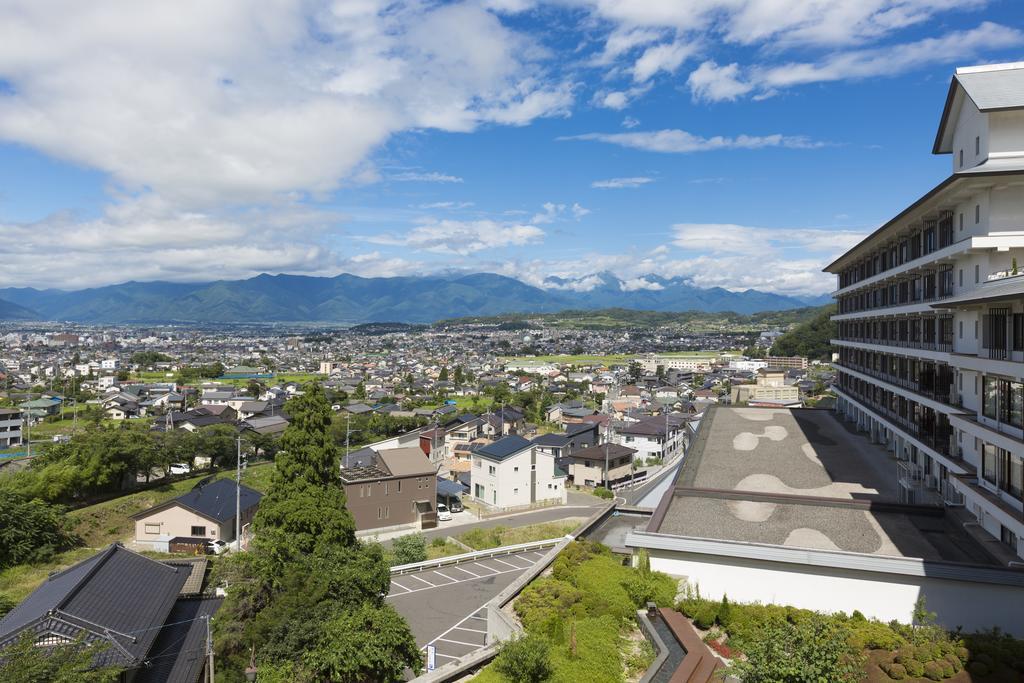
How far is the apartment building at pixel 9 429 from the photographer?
49812 mm

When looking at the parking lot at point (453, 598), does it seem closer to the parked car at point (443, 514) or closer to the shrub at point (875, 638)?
the shrub at point (875, 638)

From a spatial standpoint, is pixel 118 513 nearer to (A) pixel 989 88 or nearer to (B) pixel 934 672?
(B) pixel 934 672

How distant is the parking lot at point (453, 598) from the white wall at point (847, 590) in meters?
5.42

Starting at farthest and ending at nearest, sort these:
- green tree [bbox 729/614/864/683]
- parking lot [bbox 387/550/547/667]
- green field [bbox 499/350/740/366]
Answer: green field [bbox 499/350/740/366] < parking lot [bbox 387/550/547/667] < green tree [bbox 729/614/864/683]

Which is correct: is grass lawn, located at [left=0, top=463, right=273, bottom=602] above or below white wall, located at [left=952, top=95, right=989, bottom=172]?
below

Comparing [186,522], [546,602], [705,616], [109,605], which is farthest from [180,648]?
[186,522]

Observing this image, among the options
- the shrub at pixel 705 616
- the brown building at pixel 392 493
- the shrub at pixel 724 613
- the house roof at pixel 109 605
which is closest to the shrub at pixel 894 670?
the shrub at pixel 724 613

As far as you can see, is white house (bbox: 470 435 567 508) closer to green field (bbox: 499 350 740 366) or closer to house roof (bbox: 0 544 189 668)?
house roof (bbox: 0 544 189 668)

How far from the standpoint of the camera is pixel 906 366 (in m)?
16.1

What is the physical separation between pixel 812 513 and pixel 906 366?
644 cm

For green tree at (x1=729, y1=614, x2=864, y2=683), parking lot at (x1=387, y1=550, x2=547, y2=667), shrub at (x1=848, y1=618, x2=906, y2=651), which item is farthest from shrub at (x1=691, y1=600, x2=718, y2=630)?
parking lot at (x1=387, y1=550, x2=547, y2=667)

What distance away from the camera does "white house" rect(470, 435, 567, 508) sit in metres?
31.1

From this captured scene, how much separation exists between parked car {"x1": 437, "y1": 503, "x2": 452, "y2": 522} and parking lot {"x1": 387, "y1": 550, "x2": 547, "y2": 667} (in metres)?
8.91

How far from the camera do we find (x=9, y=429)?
5012cm
